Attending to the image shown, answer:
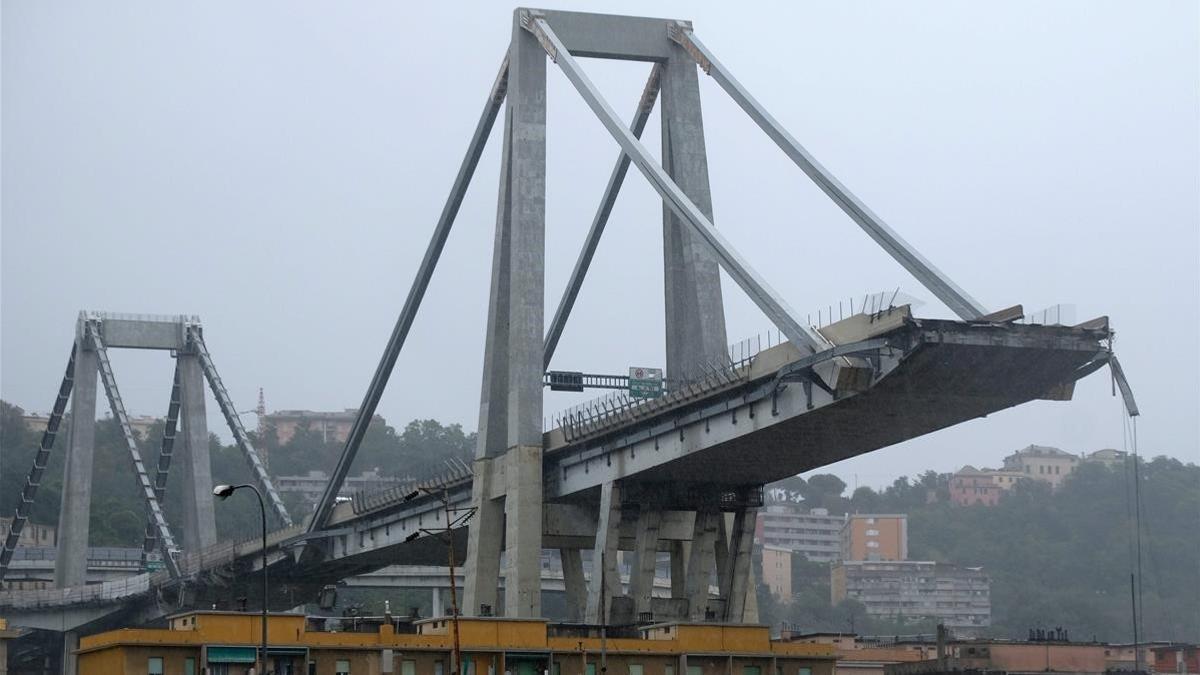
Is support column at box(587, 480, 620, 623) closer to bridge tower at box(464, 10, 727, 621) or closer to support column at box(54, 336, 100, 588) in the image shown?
bridge tower at box(464, 10, 727, 621)

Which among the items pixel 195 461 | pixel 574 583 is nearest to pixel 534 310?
pixel 574 583

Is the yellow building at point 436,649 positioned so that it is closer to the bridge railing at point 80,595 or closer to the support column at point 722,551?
the support column at point 722,551

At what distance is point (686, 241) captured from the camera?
342 feet

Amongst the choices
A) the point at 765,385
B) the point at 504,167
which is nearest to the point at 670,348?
the point at 504,167

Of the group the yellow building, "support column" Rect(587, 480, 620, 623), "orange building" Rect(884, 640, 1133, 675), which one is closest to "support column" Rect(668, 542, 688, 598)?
"support column" Rect(587, 480, 620, 623)

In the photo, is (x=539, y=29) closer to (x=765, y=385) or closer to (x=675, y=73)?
(x=675, y=73)

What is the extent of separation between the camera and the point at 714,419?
295 ft

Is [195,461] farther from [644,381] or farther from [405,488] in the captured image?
[644,381]

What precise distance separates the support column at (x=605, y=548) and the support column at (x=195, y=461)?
59.0 meters

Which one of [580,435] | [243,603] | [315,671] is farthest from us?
[580,435]

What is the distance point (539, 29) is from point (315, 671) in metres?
40.2

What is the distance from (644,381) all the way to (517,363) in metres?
5.99

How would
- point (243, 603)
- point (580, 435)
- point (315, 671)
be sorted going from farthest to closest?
point (580, 435) → point (243, 603) → point (315, 671)

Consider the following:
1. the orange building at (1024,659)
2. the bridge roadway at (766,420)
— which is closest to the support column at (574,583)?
the bridge roadway at (766,420)
